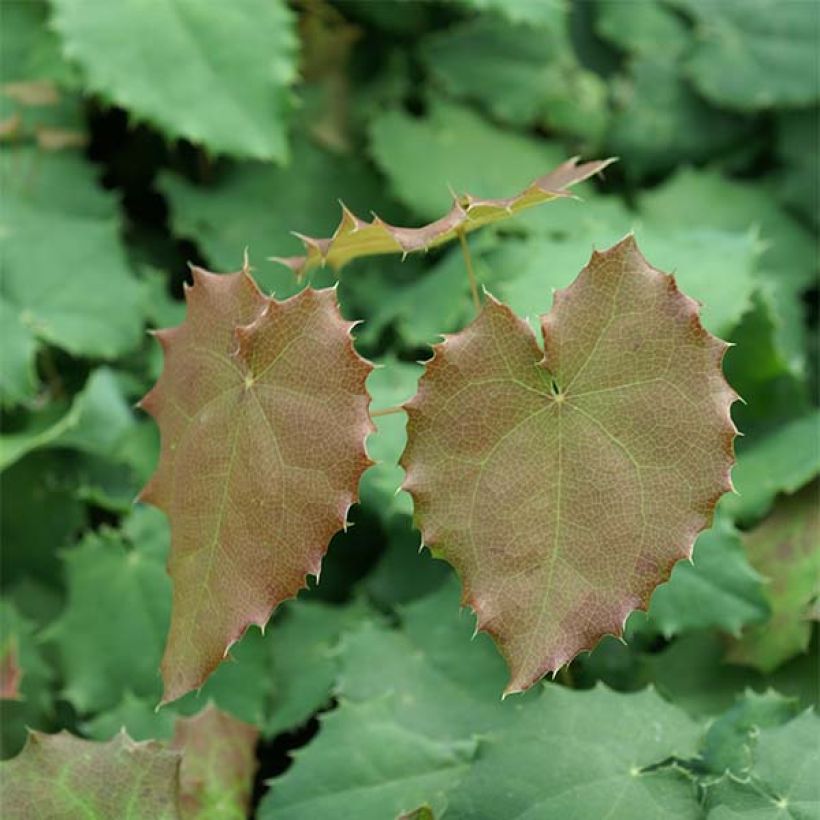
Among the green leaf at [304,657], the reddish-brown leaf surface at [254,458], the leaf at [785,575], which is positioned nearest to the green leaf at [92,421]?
the green leaf at [304,657]

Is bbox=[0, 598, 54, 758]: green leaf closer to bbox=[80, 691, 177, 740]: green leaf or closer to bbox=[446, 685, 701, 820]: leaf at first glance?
bbox=[80, 691, 177, 740]: green leaf

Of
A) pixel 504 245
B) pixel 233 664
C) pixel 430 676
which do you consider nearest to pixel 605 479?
pixel 430 676

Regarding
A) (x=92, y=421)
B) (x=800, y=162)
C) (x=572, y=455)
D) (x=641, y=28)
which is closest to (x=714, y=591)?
(x=572, y=455)

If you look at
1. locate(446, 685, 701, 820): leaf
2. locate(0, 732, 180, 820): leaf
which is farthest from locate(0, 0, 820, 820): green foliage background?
locate(0, 732, 180, 820): leaf

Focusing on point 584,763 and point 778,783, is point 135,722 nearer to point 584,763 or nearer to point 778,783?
point 584,763

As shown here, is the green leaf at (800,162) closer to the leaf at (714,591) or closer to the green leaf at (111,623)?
the leaf at (714,591)
